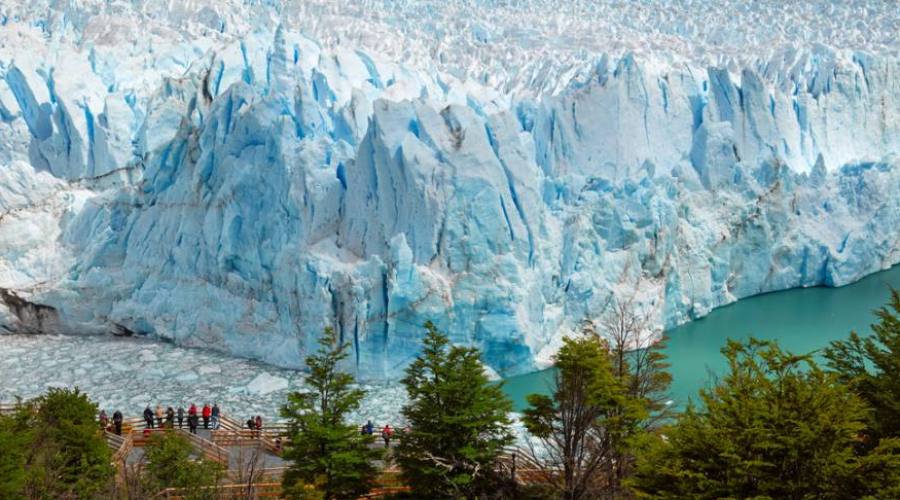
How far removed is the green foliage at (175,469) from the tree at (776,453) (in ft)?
16.0

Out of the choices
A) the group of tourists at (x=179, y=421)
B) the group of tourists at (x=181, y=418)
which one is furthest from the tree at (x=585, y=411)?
the group of tourists at (x=181, y=418)

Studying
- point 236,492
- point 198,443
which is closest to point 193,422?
point 198,443

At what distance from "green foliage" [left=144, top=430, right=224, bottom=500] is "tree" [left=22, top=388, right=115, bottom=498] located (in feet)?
1.56

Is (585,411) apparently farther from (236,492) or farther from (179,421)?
(179,421)

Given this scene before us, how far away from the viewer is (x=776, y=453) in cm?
496

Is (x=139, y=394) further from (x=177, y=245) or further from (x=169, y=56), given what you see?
(x=169, y=56)

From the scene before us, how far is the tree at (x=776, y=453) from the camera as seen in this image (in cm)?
479

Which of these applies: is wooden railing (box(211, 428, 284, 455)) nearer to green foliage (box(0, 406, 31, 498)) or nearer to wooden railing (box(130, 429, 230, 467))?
wooden railing (box(130, 429, 230, 467))

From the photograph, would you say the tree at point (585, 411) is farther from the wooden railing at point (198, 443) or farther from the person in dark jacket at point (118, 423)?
the person in dark jacket at point (118, 423)

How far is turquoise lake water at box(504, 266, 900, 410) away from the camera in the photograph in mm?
16609

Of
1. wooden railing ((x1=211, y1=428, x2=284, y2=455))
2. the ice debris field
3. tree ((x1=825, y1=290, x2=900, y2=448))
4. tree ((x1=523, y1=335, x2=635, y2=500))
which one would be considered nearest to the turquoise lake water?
the ice debris field

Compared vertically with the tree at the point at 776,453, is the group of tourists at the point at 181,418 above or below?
above

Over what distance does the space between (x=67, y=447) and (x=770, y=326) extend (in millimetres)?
15830

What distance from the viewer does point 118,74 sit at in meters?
26.8
